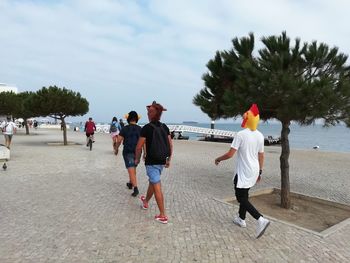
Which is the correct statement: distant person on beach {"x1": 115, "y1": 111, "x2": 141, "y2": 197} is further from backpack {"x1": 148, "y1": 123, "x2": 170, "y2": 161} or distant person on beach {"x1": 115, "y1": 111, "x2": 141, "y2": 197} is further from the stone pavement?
backpack {"x1": 148, "y1": 123, "x2": 170, "y2": 161}

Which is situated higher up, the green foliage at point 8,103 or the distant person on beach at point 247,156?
the green foliage at point 8,103

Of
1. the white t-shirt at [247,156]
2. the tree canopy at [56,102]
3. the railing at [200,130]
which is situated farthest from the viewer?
the railing at [200,130]

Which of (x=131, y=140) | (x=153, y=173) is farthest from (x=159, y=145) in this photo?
(x=131, y=140)

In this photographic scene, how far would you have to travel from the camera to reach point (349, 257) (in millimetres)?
4031

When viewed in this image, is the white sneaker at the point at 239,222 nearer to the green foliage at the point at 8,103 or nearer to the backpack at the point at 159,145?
the backpack at the point at 159,145

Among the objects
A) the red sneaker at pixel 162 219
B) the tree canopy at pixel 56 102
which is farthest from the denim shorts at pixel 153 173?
the tree canopy at pixel 56 102

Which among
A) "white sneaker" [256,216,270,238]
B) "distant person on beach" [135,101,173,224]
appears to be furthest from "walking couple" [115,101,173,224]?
"white sneaker" [256,216,270,238]

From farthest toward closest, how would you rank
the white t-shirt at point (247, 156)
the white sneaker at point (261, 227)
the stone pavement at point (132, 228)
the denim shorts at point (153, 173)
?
the denim shorts at point (153, 173)
the white t-shirt at point (247, 156)
the white sneaker at point (261, 227)
the stone pavement at point (132, 228)

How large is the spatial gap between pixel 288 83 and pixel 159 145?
238cm

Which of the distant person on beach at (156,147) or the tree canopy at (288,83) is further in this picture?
the tree canopy at (288,83)

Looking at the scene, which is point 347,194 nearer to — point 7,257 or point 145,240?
point 145,240

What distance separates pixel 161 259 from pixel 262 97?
358cm

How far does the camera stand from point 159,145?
16.6 feet

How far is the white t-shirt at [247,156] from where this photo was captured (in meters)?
4.71
